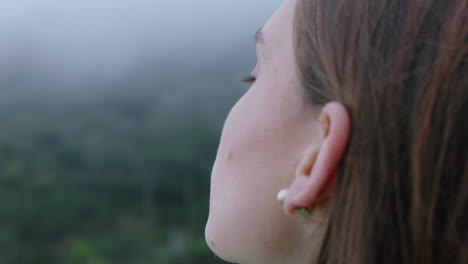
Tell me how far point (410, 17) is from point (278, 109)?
146mm

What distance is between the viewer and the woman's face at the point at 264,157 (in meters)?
0.50

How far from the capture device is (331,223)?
447mm

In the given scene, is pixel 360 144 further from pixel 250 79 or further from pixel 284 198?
pixel 250 79

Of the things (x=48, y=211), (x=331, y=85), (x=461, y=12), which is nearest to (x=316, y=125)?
(x=331, y=85)

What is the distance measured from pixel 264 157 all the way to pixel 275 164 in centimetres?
2

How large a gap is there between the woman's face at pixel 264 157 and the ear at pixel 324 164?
0.03m

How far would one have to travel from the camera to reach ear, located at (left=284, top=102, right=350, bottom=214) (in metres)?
0.43

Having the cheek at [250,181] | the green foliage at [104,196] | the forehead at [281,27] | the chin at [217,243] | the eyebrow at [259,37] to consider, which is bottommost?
the green foliage at [104,196]

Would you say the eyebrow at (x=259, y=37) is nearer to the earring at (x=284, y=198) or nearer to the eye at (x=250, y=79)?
the eye at (x=250, y=79)

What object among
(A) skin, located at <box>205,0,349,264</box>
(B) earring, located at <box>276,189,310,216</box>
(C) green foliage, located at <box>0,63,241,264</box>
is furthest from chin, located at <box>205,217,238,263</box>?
(C) green foliage, located at <box>0,63,241,264</box>

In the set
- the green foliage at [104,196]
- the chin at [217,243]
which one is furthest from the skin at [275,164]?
the green foliage at [104,196]

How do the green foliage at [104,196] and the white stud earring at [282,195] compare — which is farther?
the green foliage at [104,196]

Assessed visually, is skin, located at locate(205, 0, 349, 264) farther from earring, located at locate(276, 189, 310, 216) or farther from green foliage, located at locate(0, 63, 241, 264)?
green foliage, located at locate(0, 63, 241, 264)

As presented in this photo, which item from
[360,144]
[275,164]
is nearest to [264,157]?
[275,164]
